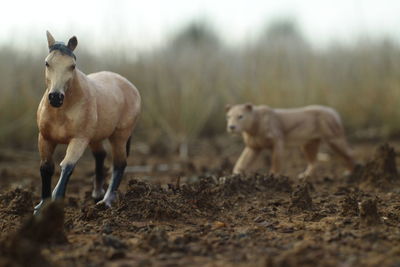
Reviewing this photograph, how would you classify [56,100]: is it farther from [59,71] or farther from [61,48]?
[61,48]

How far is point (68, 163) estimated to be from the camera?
399cm

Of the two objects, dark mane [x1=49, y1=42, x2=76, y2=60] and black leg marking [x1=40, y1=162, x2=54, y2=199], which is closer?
dark mane [x1=49, y1=42, x2=76, y2=60]

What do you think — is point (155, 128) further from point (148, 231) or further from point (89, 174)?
point (148, 231)

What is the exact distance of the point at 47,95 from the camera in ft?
13.1

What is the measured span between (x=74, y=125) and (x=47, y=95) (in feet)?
0.94

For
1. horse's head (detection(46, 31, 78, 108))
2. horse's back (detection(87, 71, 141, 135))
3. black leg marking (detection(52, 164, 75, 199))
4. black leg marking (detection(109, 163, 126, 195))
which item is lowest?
black leg marking (detection(109, 163, 126, 195))

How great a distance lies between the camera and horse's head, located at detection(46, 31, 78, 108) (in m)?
3.74

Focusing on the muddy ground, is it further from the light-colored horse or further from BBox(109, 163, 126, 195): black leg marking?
the light-colored horse

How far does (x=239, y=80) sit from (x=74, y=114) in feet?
24.0

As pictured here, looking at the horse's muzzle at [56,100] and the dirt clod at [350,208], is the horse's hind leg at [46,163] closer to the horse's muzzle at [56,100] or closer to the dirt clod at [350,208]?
the horse's muzzle at [56,100]

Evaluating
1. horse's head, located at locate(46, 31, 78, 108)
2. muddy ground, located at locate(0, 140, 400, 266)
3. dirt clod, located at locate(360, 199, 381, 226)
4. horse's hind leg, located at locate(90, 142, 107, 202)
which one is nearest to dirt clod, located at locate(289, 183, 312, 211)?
muddy ground, located at locate(0, 140, 400, 266)

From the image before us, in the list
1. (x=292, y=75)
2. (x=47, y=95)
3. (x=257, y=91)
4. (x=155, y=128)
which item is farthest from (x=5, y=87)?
(x=47, y=95)

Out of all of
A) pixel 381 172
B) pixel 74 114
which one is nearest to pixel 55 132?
pixel 74 114

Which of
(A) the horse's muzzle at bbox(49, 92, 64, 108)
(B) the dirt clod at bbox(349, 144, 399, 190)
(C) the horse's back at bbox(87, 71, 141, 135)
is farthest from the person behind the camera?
(B) the dirt clod at bbox(349, 144, 399, 190)
